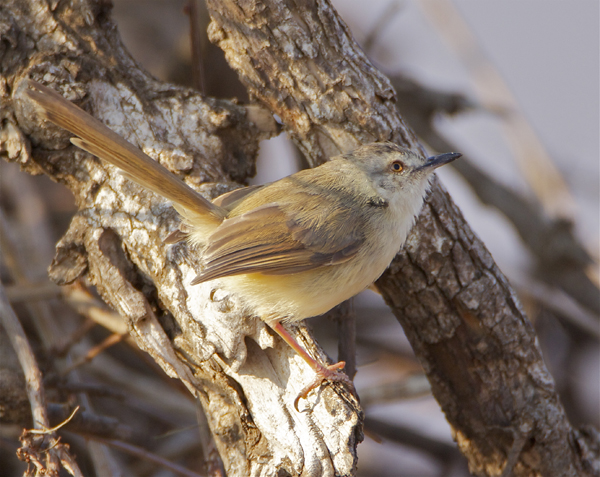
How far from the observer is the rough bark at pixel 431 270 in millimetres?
2924

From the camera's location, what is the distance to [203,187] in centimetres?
320

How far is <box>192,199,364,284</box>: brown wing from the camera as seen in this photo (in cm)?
299

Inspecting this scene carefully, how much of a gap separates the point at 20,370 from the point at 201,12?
3928 mm

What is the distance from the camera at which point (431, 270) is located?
303cm

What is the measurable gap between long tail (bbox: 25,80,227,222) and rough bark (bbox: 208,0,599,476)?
0.69m

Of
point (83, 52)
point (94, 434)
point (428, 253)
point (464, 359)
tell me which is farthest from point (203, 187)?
point (464, 359)

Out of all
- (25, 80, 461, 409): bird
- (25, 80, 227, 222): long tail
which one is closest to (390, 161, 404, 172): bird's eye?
(25, 80, 461, 409): bird

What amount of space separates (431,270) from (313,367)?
0.80 meters

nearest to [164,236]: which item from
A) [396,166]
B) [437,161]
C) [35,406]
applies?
[35,406]

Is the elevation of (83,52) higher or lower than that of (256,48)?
higher

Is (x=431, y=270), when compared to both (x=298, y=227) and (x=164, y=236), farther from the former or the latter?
(x=164, y=236)

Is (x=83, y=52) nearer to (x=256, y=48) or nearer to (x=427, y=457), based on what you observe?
(x=256, y=48)

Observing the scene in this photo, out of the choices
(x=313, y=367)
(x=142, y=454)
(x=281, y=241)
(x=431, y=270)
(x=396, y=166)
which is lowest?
(x=142, y=454)

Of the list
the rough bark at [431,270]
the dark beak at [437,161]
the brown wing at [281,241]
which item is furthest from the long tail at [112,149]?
the dark beak at [437,161]
